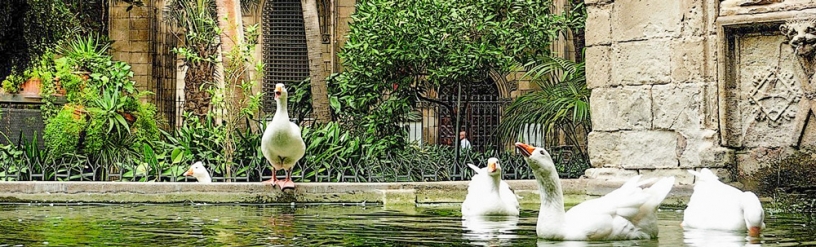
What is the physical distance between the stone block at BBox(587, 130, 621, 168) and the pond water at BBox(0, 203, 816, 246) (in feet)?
3.57

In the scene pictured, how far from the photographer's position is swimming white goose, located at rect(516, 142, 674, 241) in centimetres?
757

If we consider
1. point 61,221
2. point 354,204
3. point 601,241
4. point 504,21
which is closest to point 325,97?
point 504,21

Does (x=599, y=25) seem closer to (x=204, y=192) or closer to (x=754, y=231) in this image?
(x=204, y=192)

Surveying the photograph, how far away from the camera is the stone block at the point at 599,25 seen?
1266 centimetres

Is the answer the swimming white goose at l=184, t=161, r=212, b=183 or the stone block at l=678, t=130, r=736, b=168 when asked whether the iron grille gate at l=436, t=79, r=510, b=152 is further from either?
the stone block at l=678, t=130, r=736, b=168

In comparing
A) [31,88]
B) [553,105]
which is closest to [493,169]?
[553,105]

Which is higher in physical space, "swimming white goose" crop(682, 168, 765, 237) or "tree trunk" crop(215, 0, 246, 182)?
"tree trunk" crop(215, 0, 246, 182)

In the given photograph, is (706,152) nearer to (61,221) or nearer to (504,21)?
(61,221)

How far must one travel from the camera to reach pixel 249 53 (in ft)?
51.2

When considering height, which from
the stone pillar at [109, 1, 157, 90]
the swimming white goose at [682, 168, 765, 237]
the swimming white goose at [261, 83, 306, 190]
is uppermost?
the stone pillar at [109, 1, 157, 90]

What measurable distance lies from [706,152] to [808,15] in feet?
5.24

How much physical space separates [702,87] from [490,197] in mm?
2722

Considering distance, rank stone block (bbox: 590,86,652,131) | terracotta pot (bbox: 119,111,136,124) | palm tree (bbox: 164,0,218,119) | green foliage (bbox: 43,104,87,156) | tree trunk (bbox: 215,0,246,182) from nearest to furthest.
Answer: stone block (bbox: 590,86,652,131) < tree trunk (bbox: 215,0,246,182) < palm tree (bbox: 164,0,218,119) < green foliage (bbox: 43,104,87,156) < terracotta pot (bbox: 119,111,136,124)

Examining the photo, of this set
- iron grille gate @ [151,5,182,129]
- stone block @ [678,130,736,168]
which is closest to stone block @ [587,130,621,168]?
stone block @ [678,130,736,168]
